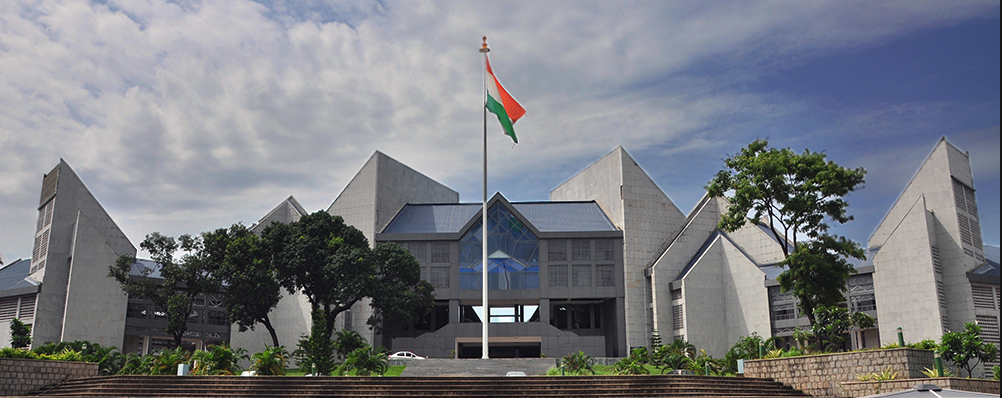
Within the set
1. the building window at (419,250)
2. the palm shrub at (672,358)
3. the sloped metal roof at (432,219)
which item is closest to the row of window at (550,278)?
the building window at (419,250)

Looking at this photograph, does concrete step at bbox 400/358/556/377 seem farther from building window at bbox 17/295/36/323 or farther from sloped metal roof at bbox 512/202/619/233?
building window at bbox 17/295/36/323

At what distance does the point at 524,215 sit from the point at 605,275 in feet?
23.3

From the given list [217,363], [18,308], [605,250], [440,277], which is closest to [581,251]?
[605,250]

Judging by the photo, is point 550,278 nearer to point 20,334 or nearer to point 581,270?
point 581,270

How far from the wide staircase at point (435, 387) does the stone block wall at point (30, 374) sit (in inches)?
70.9

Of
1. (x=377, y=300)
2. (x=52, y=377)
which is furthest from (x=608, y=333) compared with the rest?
(x=52, y=377)

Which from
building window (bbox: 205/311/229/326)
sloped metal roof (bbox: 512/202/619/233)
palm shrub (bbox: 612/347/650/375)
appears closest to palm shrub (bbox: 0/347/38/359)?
palm shrub (bbox: 612/347/650/375)

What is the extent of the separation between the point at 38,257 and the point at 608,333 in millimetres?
35804

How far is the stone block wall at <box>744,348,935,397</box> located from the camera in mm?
20656

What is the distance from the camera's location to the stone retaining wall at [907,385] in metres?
19.2

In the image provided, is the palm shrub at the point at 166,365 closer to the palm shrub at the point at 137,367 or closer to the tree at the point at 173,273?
the palm shrub at the point at 137,367

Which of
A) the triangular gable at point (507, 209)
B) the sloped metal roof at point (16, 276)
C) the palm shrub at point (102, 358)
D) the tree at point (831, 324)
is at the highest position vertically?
the triangular gable at point (507, 209)

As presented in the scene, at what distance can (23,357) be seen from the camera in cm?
→ 2522

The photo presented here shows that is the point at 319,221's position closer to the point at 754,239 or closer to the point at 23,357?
the point at 23,357
